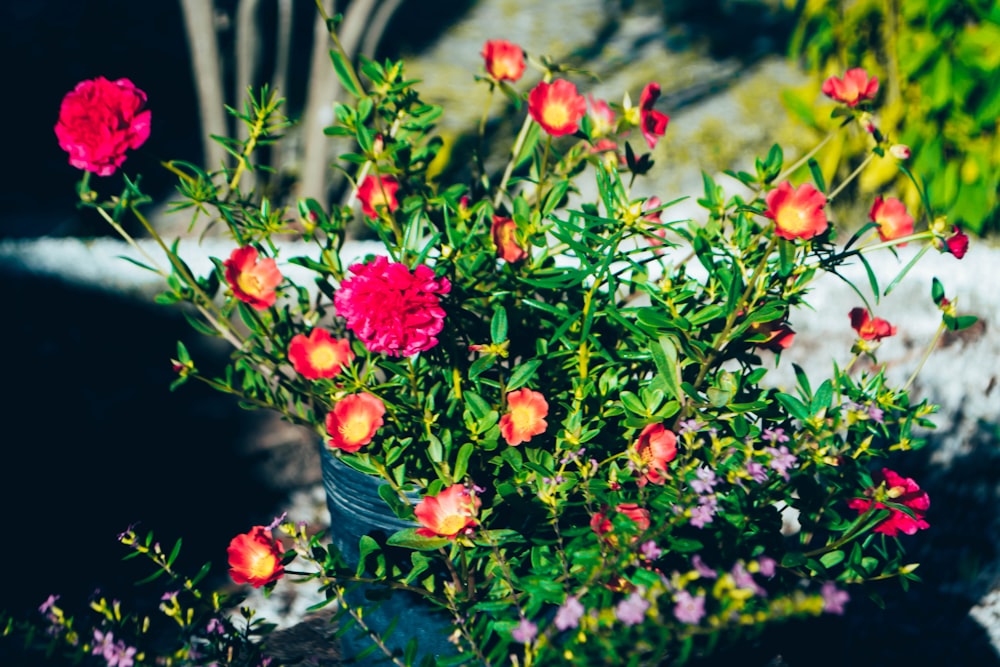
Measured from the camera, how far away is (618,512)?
1.06 metres

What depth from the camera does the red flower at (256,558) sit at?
113 centimetres

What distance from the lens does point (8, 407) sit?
2.04 metres

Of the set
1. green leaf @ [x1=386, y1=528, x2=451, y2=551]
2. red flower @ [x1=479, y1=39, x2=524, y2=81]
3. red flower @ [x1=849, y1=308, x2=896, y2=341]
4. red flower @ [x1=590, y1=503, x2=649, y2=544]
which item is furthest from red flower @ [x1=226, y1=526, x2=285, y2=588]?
red flower @ [x1=849, y1=308, x2=896, y2=341]

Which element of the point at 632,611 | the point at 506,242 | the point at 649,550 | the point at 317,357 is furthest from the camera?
the point at 506,242

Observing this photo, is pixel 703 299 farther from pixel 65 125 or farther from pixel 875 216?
pixel 65 125

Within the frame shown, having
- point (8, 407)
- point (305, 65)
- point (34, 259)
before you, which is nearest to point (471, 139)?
point (305, 65)

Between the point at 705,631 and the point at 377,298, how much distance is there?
22.0 inches

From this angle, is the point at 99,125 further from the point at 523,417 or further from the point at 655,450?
the point at 655,450

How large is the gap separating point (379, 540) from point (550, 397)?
38cm

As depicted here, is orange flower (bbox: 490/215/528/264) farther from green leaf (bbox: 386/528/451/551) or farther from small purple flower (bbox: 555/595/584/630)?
small purple flower (bbox: 555/595/584/630)

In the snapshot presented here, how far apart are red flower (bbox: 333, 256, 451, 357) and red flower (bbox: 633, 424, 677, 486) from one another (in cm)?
35

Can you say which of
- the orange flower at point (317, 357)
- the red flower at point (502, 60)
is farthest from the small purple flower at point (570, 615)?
the red flower at point (502, 60)

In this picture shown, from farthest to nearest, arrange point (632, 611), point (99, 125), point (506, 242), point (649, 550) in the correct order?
point (506, 242) < point (99, 125) < point (649, 550) < point (632, 611)

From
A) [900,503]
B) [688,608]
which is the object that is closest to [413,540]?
[688,608]
